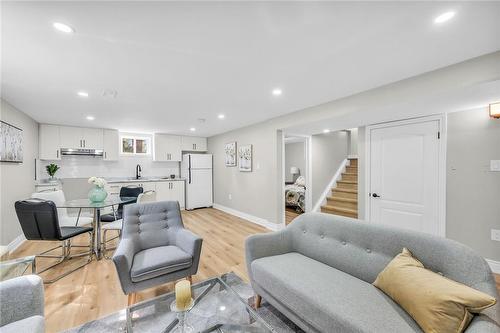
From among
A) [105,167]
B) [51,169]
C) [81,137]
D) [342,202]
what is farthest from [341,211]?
[51,169]

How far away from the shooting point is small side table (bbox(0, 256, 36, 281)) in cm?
151

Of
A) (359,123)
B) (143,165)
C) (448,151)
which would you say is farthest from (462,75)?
(143,165)

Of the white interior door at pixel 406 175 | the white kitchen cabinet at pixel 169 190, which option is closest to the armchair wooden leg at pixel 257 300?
the white interior door at pixel 406 175

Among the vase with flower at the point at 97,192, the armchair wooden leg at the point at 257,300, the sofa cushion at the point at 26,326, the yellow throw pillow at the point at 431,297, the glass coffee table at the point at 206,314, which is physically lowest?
the armchair wooden leg at the point at 257,300

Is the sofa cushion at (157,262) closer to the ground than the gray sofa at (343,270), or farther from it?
closer to the ground

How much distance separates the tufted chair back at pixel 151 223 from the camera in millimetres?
2217

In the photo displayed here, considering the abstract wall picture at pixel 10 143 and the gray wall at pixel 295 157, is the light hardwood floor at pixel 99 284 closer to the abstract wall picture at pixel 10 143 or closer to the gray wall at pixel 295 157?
the abstract wall picture at pixel 10 143

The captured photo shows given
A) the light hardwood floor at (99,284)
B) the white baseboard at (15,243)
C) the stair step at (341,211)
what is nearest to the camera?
the light hardwood floor at (99,284)

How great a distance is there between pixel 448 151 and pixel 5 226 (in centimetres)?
611

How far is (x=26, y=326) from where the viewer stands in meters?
1.08

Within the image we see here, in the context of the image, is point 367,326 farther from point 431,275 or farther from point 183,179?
point 183,179

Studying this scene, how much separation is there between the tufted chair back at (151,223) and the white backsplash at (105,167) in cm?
387

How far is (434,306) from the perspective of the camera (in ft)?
3.35

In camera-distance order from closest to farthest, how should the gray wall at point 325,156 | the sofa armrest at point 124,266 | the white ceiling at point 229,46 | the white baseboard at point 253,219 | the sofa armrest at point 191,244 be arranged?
the white ceiling at point 229,46 < the sofa armrest at point 124,266 < the sofa armrest at point 191,244 < the white baseboard at point 253,219 < the gray wall at point 325,156
